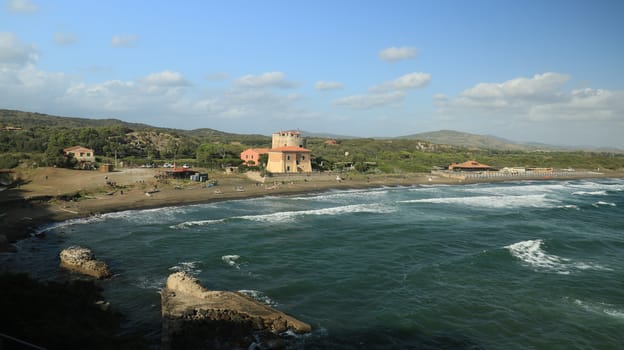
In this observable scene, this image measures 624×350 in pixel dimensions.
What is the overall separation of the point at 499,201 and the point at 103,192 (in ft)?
150

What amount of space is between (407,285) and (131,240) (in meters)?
18.2

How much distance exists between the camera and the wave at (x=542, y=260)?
22156mm

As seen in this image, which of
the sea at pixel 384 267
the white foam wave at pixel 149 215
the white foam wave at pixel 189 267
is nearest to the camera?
the sea at pixel 384 267

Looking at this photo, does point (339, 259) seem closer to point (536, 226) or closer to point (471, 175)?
point (536, 226)

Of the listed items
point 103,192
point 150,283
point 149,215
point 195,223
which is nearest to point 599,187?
point 195,223

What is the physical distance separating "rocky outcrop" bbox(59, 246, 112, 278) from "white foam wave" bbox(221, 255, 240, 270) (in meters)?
5.90

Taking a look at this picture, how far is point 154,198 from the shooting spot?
4169 centimetres

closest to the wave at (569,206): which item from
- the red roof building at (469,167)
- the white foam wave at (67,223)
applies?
the red roof building at (469,167)

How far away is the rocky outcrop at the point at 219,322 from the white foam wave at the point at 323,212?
60.0ft

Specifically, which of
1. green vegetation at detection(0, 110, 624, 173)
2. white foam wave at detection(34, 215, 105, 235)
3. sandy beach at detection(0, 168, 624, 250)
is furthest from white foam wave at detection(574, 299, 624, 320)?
green vegetation at detection(0, 110, 624, 173)

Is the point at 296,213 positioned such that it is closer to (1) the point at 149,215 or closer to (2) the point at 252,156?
(1) the point at 149,215

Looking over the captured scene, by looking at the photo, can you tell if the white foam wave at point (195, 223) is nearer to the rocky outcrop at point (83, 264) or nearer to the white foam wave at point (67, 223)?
the white foam wave at point (67, 223)

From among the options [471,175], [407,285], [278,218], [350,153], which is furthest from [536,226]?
[350,153]

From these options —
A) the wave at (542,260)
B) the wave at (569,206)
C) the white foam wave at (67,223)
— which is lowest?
the wave at (542,260)
